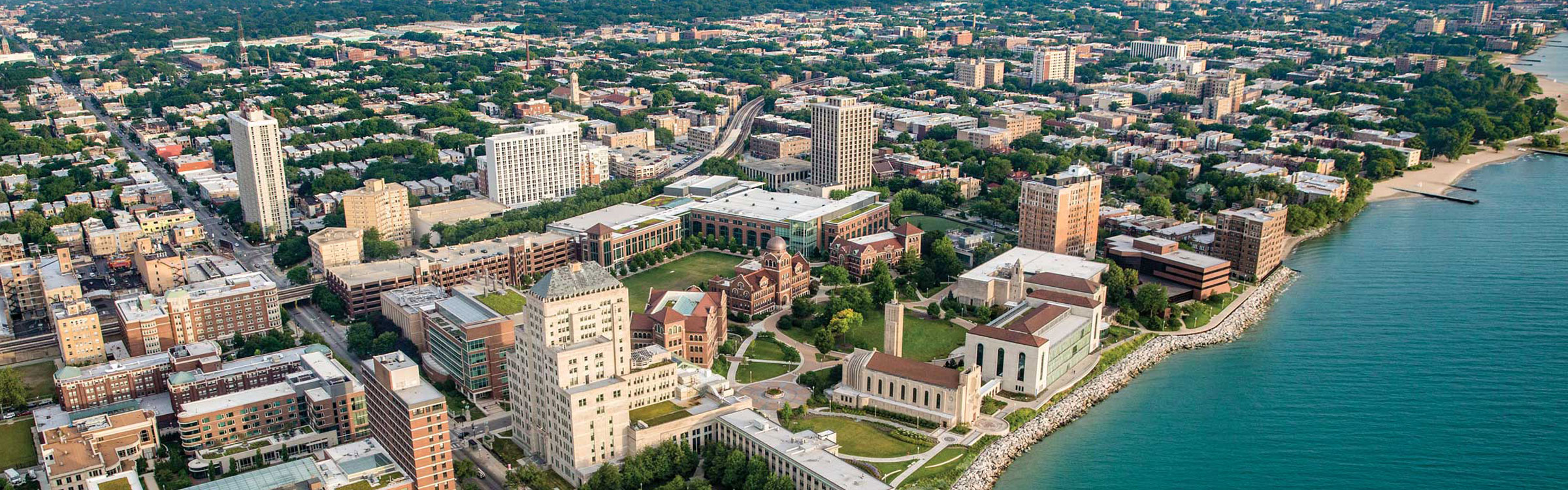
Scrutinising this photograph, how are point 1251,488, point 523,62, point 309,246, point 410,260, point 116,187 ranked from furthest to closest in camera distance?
point 523,62
point 116,187
point 309,246
point 410,260
point 1251,488

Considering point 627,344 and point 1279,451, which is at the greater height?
point 627,344

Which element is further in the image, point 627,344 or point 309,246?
point 309,246

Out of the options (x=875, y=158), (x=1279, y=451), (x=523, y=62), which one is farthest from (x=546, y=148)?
(x=523, y=62)

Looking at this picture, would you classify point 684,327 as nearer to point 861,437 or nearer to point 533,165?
point 861,437

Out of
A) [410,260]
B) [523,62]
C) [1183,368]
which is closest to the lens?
[1183,368]

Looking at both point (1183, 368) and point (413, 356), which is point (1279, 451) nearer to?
point (1183, 368)

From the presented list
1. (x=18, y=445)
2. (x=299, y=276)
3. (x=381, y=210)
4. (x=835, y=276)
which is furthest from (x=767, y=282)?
(x=18, y=445)

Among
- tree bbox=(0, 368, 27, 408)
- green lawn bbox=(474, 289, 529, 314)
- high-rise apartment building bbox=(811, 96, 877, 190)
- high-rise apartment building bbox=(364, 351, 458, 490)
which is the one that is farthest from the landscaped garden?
high-rise apartment building bbox=(811, 96, 877, 190)
